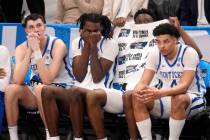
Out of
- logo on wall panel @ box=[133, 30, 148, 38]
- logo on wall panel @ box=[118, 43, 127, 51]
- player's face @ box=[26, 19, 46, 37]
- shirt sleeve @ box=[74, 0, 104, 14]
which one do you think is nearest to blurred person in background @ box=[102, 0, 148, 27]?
shirt sleeve @ box=[74, 0, 104, 14]

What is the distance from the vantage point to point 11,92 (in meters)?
7.38

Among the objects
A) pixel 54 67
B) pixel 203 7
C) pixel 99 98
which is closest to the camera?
pixel 99 98

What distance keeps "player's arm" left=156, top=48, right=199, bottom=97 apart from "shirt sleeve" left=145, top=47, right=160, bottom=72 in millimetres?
310

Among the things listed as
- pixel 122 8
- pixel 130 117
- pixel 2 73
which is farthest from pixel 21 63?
pixel 122 8

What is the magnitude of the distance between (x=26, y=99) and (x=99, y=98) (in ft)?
3.19

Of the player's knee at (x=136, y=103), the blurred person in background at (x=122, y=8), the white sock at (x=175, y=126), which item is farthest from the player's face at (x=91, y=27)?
the blurred person in background at (x=122, y=8)

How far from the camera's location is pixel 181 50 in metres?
7.02

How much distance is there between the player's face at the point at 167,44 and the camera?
6.94 meters

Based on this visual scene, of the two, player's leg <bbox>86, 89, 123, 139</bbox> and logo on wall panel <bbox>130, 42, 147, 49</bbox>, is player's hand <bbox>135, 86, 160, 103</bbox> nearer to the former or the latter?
player's leg <bbox>86, 89, 123, 139</bbox>

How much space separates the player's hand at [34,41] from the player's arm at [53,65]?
7.0 inches

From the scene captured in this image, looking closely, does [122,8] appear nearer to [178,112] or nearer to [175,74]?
[175,74]

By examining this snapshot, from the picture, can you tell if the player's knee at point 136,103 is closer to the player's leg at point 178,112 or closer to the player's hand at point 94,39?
the player's leg at point 178,112

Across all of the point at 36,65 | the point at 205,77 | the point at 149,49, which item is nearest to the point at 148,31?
the point at 149,49

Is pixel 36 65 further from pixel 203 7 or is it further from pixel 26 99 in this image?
pixel 203 7
